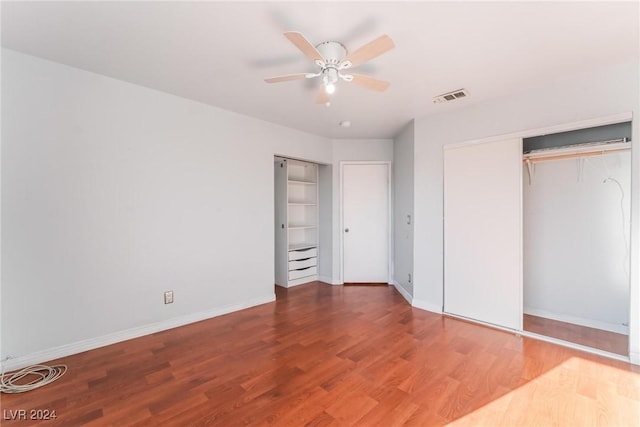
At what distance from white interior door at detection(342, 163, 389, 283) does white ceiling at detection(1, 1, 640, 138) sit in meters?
→ 1.94

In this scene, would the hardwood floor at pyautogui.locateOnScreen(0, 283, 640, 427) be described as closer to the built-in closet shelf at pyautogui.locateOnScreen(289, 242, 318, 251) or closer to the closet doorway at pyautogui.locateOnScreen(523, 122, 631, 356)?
the closet doorway at pyautogui.locateOnScreen(523, 122, 631, 356)

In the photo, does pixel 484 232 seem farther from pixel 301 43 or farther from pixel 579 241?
pixel 301 43

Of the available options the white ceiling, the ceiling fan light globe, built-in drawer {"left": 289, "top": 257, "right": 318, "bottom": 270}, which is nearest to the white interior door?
built-in drawer {"left": 289, "top": 257, "right": 318, "bottom": 270}

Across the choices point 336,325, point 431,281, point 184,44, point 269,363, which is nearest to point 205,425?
point 269,363

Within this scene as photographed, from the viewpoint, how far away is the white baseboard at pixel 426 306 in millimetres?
3434

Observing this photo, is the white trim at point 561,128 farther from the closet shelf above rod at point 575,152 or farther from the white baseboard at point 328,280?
the white baseboard at point 328,280

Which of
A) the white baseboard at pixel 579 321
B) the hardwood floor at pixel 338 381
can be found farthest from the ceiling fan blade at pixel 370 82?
the white baseboard at pixel 579 321

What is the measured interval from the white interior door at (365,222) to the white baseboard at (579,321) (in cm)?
201

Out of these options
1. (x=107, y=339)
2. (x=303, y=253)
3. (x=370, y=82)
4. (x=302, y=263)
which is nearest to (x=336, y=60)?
(x=370, y=82)

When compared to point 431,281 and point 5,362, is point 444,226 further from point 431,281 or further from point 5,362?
point 5,362

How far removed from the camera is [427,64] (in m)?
2.30

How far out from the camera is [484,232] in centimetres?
310

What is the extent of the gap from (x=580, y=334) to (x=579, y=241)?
965mm

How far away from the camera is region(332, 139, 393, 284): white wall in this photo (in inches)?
185
